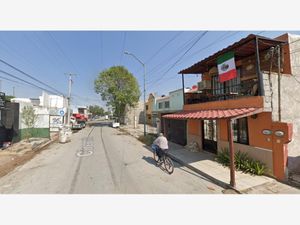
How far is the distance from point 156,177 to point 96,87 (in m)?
33.9

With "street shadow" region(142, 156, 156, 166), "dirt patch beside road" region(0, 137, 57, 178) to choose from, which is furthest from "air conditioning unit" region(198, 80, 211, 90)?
"dirt patch beside road" region(0, 137, 57, 178)

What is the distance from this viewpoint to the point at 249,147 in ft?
23.7

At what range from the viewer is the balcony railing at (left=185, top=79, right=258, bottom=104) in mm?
7618

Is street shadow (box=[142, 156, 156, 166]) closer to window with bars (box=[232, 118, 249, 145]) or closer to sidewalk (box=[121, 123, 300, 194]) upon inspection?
sidewalk (box=[121, 123, 300, 194])

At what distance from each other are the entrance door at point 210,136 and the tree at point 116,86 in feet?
86.2

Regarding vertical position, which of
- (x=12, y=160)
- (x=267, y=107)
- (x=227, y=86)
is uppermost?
(x=227, y=86)

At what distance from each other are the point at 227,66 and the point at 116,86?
30493 millimetres

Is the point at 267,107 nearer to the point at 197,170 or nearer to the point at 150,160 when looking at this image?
the point at 197,170

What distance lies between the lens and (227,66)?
811 centimetres

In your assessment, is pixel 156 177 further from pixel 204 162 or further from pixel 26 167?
pixel 26 167

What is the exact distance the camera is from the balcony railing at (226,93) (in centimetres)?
762

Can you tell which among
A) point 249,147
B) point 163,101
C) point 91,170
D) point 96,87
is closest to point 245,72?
point 249,147

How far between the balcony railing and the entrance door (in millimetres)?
1506

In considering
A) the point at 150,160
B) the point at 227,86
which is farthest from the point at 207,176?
the point at 227,86
